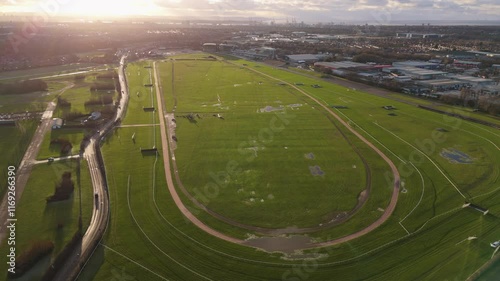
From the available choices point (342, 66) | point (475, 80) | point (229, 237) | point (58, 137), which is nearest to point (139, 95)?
point (58, 137)

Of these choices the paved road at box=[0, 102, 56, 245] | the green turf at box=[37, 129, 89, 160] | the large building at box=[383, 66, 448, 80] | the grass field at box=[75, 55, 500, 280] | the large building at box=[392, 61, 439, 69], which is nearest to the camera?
the grass field at box=[75, 55, 500, 280]

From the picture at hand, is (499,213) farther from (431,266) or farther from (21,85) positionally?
(21,85)

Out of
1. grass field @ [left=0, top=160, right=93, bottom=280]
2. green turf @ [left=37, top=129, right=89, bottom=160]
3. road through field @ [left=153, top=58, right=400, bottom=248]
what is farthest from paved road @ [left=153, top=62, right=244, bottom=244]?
green turf @ [left=37, top=129, right=89, bottom=160]

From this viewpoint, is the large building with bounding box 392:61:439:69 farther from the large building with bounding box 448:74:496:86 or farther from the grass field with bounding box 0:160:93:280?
the grass field with bounding box 0:160:93:280

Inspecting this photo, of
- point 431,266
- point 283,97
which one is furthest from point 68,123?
point 431,266

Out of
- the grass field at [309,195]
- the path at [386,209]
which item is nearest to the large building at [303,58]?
the grass field at [309,195]

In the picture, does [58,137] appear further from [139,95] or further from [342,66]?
[342,66]

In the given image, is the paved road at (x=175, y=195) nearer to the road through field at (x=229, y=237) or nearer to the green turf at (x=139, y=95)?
the road through field at (x=229, y=237)
